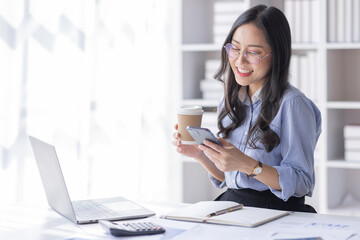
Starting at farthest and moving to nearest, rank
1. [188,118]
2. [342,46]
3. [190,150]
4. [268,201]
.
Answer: [342,46], [190,150], [268,201], [188,118]

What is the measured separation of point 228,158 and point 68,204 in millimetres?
547

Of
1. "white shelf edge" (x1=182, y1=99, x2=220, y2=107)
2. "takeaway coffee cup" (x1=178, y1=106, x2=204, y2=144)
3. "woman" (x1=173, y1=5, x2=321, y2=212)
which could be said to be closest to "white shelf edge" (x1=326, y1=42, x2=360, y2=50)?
"white shelf edge" (x1=182, y1=99, x2=220, y2=107)

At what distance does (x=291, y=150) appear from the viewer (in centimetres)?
194

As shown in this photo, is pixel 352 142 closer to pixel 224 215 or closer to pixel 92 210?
pixel 224 215

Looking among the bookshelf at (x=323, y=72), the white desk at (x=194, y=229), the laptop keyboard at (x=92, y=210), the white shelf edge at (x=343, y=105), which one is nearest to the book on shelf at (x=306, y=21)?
the bookshelf at (x=323, y=72)

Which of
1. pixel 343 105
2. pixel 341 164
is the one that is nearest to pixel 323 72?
pixel 343 105

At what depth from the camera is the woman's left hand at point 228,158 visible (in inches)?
71.5

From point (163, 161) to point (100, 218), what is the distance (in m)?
2.12

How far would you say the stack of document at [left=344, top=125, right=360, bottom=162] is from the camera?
323cm

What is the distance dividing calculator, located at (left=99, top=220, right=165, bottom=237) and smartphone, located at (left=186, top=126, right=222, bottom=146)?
342mm

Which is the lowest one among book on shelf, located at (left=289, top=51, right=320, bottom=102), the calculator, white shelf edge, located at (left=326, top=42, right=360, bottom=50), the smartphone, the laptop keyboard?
the laptop keyboard

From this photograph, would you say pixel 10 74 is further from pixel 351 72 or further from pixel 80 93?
pixel 351 72

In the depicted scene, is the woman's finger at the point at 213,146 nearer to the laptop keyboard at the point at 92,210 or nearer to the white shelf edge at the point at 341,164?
the laptop keyboard at the point at 92,210

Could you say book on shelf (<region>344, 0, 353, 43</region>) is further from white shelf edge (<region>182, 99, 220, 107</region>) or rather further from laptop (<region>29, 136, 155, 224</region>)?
laptop (<region>29, 136, 155, 224</region>)
